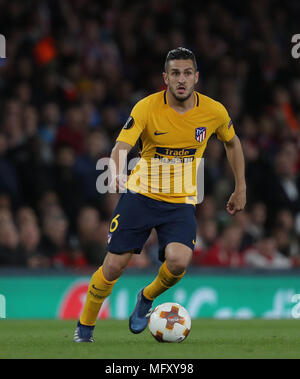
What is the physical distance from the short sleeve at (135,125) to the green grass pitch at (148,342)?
4.91ft

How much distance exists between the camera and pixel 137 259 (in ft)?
36.5

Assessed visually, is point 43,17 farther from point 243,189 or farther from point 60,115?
point 243,189

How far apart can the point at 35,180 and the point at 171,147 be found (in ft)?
14.7

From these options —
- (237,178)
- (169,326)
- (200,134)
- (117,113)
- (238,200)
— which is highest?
(117,113)

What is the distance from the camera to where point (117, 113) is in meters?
13.0

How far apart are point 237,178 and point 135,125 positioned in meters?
1.03

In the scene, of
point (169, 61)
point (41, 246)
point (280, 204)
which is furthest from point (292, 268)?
point (169, 61)

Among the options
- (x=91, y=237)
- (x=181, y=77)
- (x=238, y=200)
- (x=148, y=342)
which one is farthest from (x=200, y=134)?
(x=91, y=237)

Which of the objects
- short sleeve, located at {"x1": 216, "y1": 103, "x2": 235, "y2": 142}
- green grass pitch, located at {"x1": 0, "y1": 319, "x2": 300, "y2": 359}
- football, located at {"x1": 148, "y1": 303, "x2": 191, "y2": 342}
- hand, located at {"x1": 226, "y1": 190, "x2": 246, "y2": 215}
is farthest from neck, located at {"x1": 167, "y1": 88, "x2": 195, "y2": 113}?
green grass pitch, located at {"x1": 0, "y1": 319, "x2": 300, "y2": 359}

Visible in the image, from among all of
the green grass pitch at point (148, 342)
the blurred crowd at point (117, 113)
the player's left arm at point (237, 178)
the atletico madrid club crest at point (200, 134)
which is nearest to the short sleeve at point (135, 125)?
the atletico madrid club crest at point (200, 134)

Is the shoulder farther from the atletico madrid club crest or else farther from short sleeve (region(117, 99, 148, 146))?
short sleeve (region(117, 99, 148, 146))

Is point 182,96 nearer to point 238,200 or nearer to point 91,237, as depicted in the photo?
point 238,200

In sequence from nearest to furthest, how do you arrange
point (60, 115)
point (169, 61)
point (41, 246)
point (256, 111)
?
point (169, 61)
point (41, 246)
point (60, 115)
point (256, 111)

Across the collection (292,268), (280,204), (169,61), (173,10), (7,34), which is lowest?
(292,268)
